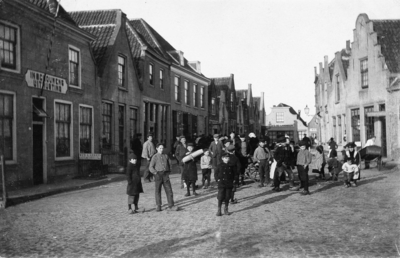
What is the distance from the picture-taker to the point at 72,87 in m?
15.6

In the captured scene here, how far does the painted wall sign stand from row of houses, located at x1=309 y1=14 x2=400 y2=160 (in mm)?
14689

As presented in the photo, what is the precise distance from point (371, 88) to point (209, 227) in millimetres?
17934

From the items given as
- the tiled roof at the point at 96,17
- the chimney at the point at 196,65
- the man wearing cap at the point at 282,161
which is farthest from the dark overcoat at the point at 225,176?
the chimney at the point at 196,65

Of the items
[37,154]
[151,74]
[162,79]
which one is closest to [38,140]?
[37,154]

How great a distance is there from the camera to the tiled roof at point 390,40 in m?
20.9

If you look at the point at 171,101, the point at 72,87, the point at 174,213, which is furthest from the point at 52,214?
the point at 171,101

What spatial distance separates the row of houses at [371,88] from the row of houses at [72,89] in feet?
36.0

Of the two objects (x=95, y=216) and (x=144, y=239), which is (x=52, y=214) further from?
(x=144, y=239)

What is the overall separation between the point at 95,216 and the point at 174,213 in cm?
161

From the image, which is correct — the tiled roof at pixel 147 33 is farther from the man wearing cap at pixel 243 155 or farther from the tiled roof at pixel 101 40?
the man wearing cap at pixel 243 155

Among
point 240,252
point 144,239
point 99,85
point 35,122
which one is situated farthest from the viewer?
point 99,85

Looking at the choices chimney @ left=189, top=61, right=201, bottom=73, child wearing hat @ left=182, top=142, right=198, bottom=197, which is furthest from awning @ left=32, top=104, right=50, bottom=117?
chimney @ left=189, top=61, right=201, bottom=73

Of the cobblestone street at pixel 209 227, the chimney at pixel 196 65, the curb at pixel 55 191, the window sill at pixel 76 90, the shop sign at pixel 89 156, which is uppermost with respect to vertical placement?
the chimney at pixel 196 65

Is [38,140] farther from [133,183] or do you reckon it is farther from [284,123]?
[284,123]
